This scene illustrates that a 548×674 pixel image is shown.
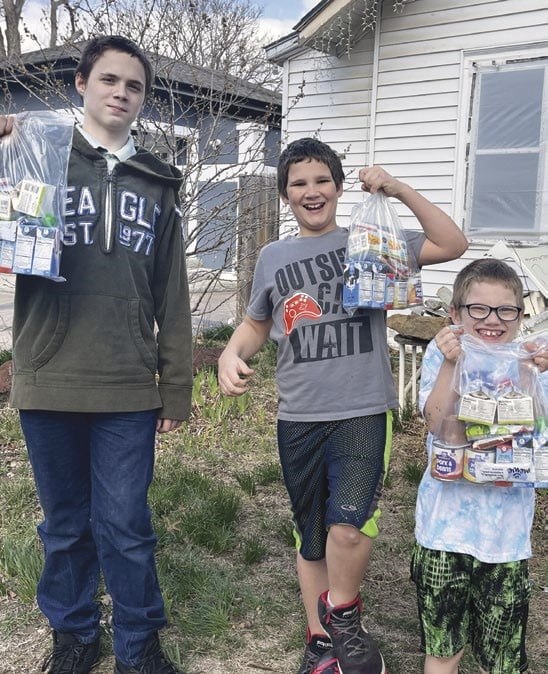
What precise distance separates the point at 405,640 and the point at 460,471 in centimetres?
101

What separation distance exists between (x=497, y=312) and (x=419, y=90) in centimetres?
529

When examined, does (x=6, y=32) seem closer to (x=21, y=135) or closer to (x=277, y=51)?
(x=277, y=51)

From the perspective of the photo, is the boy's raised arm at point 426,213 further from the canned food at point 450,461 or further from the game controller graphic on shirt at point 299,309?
the canned food at point 450,461

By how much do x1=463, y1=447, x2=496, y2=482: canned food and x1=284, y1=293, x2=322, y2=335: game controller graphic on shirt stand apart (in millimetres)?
674

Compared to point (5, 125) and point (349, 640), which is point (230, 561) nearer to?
point (349, 640)

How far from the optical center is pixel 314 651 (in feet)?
7.52

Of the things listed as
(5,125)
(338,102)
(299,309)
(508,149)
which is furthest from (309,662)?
(338,102)

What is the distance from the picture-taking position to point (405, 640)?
8.40 ft

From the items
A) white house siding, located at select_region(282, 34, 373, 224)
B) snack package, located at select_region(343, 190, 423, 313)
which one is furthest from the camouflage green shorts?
white house siding, located at select_region(282, 34, 373, 224)

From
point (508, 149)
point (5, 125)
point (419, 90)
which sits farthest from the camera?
point (419, 90)

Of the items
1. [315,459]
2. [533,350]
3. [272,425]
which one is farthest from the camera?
[272,425]

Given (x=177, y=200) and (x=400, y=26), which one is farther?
(x=400, y=26)

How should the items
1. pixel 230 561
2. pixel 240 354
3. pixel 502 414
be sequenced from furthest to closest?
pixel 230 561
pixel 240 354
pixel 502 414

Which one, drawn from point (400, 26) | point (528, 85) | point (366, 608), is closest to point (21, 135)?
point (366, 608)
